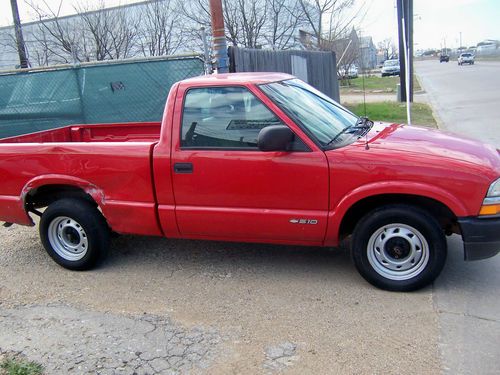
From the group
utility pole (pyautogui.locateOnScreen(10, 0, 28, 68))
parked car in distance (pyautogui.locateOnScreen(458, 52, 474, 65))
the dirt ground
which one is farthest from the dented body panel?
parked car in distance (pyautogui.locateOnScreen(458, 52, 474, 65))

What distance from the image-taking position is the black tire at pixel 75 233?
4.75 meters

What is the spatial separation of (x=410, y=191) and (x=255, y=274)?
161 cm

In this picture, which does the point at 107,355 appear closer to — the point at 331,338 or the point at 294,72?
the point at 331,338

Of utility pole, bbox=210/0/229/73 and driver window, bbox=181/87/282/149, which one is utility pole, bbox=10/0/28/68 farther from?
driver window, bbox=181/87/282/149

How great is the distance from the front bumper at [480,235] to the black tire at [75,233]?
3213mm

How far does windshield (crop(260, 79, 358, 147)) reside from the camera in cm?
418

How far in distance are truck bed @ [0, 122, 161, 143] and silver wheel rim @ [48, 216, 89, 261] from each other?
150 centimetres

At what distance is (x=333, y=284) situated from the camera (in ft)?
14.0

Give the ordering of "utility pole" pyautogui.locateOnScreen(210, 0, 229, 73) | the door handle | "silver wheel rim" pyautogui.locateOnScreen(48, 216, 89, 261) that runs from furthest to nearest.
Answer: "utility pole" pyautogui.locateOnScreen(210, 0, 229, 73), "silver wheel rim" pyautogui.locateOnScreen(48, 216, 89, 261), the door handle

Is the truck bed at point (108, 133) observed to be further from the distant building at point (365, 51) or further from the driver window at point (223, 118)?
the distant building at point (365, 51)

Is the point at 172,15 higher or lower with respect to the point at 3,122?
higher

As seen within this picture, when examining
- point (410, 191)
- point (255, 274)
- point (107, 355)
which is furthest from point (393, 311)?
point (107, 355)

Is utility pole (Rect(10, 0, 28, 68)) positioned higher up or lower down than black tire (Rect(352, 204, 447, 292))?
higher up

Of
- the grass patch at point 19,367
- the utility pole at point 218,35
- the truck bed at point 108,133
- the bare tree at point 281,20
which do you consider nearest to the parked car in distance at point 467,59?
the bare tree at point 281,20
